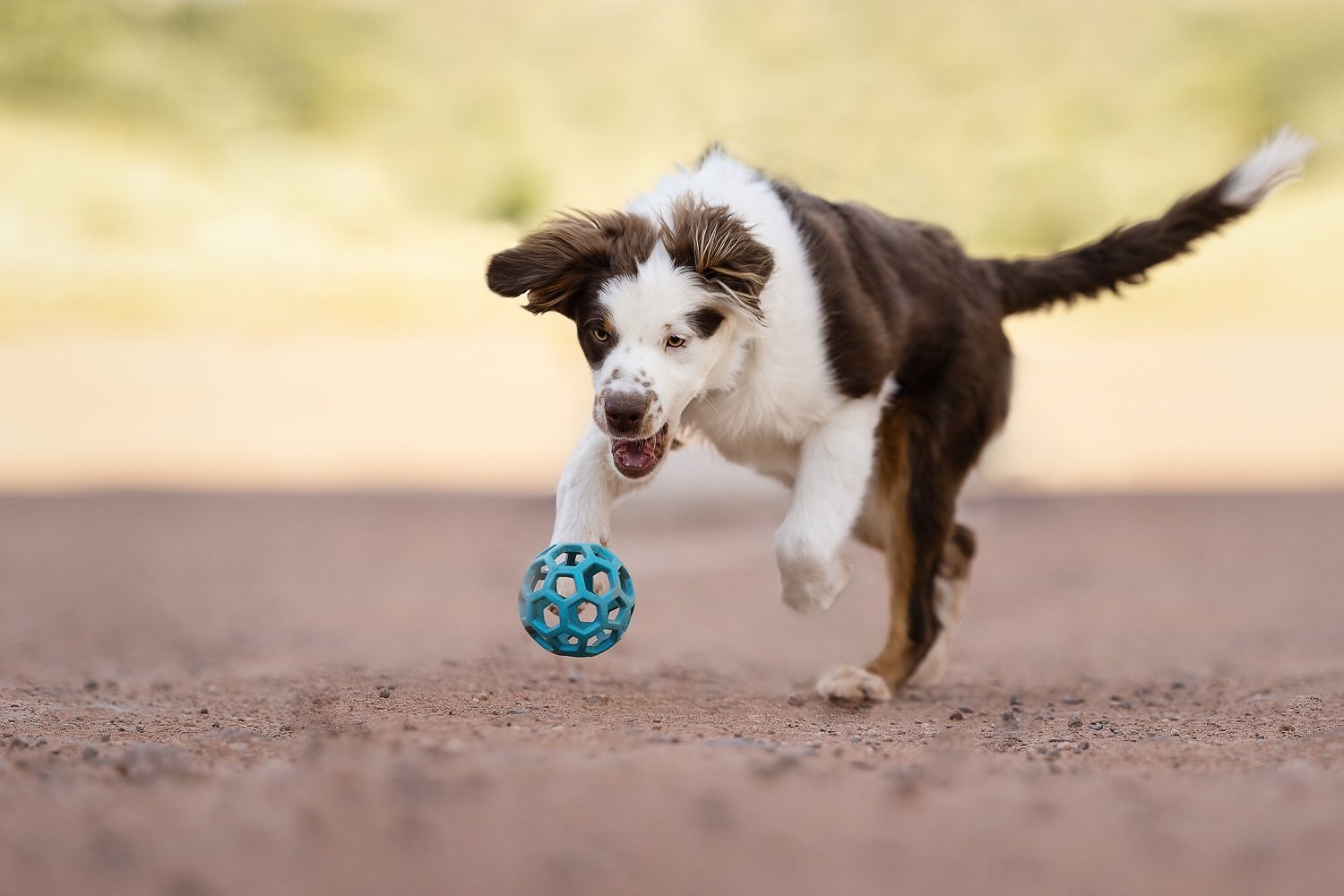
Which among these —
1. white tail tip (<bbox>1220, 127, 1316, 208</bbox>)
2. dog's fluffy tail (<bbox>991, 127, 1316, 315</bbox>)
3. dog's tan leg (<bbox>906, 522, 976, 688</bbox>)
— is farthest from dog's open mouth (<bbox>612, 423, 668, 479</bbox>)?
white tail tip (<bbox>1220, 127, 1316, 208</bbox>)

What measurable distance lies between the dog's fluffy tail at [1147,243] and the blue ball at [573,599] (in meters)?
2.40

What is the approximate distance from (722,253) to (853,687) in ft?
5.69

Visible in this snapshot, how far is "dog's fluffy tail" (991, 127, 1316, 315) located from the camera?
6293 millimetres

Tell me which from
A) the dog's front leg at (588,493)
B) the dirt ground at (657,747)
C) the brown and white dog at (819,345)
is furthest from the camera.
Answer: the dog's front leg at (588,493)

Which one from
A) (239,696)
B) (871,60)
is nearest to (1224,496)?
(239,696)

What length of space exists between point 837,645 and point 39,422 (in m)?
14.2

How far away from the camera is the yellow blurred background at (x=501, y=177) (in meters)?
22.2

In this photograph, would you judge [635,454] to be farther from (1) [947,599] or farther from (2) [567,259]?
(1) [947,599]

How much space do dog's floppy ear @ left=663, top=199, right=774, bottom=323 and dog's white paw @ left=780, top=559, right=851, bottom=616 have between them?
0.88 m

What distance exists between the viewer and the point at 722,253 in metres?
5.00

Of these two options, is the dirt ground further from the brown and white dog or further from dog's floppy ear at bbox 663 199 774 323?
dog's floppy ear at bbox 663 199 774 323

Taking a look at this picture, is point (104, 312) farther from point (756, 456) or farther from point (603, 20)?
point (756, 456)

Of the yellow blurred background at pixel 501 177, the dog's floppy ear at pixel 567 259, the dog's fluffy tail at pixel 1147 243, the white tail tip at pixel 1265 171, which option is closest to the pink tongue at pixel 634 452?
the dog's floppy ear at pixel 567 259

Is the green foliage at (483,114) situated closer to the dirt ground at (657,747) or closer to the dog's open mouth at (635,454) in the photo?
the dirt ground at (657,747)
